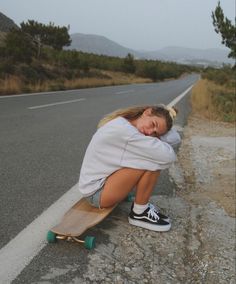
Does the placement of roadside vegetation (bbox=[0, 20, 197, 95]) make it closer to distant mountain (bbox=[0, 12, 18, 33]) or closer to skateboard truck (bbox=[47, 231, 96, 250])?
distant mountain (bbox=[0, 12, 18, 33])

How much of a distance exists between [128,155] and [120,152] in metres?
0.07

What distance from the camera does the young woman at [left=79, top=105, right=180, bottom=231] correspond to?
3.26 m

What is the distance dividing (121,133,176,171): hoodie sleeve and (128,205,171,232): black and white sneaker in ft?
1.47

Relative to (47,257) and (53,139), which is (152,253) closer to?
(47,257)

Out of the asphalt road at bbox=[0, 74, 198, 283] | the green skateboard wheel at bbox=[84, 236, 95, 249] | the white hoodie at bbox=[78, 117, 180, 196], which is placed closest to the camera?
the green skateboard wheel at bbox=[84, 236, 95, 249]

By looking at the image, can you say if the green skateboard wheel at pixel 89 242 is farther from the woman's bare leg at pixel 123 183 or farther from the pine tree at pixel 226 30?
the pine tree at pixel 226 30

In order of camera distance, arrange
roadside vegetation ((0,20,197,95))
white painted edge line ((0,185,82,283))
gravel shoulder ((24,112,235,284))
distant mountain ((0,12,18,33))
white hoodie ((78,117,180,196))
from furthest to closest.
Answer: distant mountain ((0,12,18,33)), roadside vegetation ((0,20,197,95)), white hoodie ((78,117,180,196)), gravel shoulder ((24,112,235,284)), white painted edge line ((0,185,82,283))

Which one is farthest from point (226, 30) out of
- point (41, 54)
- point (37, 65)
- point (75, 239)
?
point (75, 239)

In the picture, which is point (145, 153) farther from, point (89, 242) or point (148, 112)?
point (89, 242)

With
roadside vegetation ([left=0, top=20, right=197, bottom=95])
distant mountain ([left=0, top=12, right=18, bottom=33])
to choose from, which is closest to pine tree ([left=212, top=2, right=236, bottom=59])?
roadside vegetation ([left=0, top=20, right=197, bottom=95])

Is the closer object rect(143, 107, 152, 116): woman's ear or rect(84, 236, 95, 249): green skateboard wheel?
rect(84, 236, 95, 249): green skateboard wheel

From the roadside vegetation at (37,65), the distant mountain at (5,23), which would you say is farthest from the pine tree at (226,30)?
the distant mountain at (5,23)

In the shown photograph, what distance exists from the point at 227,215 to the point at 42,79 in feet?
62.7

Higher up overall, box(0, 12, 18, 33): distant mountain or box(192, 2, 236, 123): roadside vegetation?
box(0, 12, 18, 33): distant mountain
